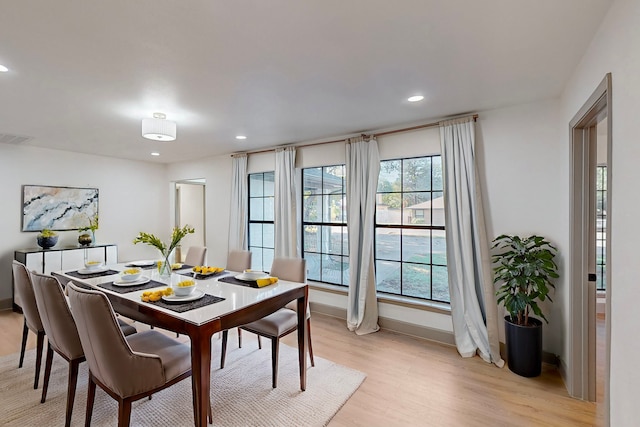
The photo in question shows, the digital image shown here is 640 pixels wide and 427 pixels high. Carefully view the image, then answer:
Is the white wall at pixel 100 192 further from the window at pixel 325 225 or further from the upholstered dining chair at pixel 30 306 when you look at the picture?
the window at pixel 325 225

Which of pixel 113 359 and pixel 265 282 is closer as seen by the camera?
pixel 113 359

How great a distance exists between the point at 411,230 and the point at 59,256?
16.1ft

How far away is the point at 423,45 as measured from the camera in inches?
69.9

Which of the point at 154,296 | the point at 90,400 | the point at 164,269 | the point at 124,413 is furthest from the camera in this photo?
the point at 164,269

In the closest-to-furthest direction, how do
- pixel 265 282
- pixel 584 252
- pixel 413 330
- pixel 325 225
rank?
1. pixel 584 252
2. pixel 265 282
3. pixel 413 330
4. pixel 325 225

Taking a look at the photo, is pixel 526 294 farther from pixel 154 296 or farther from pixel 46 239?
pixel 46 239

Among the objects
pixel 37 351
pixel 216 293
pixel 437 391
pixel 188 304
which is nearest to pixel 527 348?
pixel 437 391

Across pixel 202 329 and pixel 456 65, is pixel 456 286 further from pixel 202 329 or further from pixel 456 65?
pixel 202 329

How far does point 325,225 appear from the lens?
166 inches

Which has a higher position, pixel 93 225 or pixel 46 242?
pixel 93 225

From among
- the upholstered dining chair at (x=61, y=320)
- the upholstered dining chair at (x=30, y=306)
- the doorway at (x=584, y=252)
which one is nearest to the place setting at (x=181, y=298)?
the upholstered dining chair at (x=61, y=320)

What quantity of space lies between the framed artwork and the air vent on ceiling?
26.2 inches

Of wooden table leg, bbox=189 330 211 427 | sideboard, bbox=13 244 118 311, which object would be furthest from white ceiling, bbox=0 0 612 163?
sideboard, bbox=13 244 118 311

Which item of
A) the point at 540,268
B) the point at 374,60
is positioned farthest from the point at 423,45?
the point at 540,268
